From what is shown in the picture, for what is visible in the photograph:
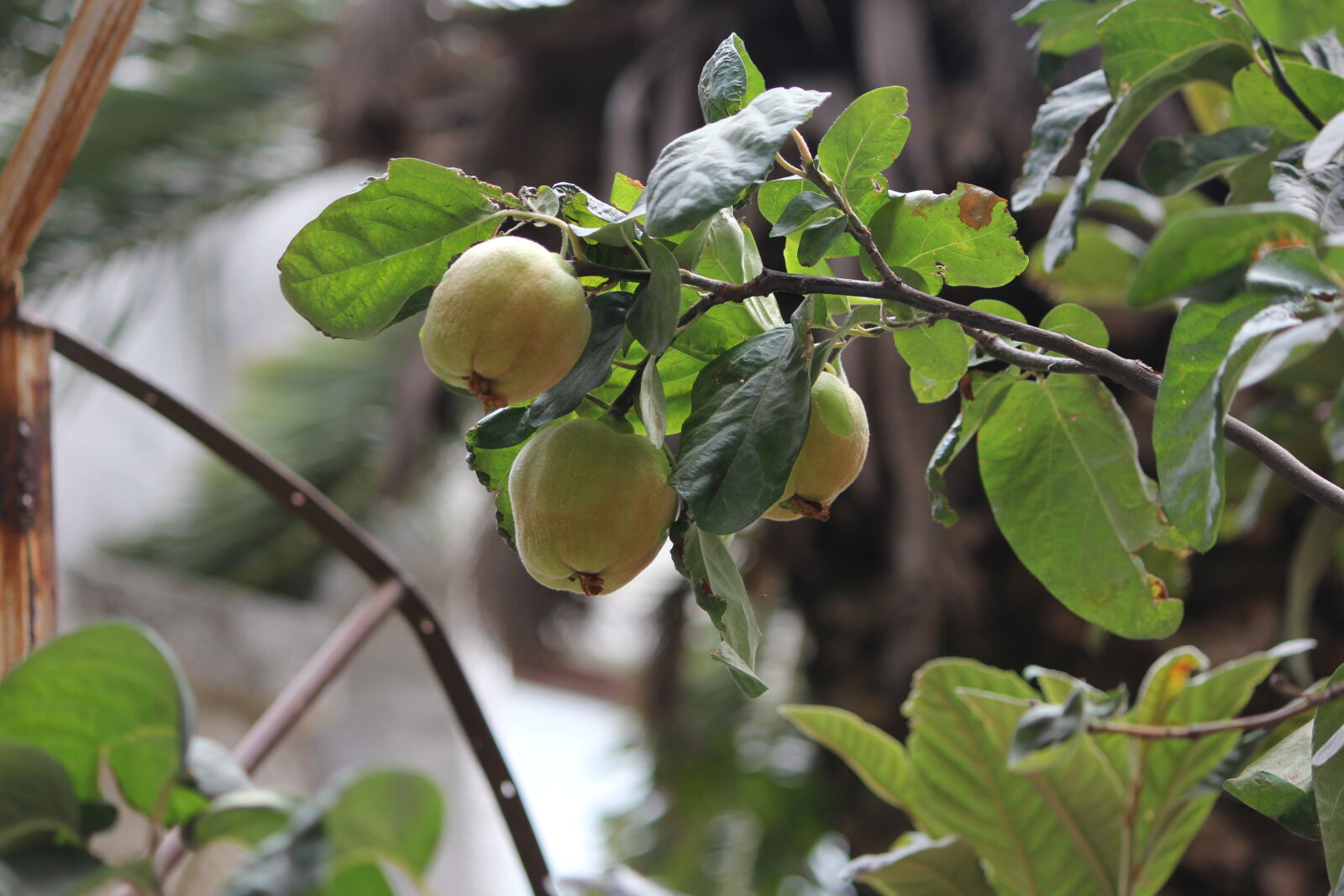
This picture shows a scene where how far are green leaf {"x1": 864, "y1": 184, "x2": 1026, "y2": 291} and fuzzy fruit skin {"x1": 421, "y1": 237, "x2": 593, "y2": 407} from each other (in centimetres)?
9

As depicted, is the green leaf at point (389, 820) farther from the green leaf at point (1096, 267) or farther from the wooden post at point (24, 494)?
the green leaf at point (1096, 267)

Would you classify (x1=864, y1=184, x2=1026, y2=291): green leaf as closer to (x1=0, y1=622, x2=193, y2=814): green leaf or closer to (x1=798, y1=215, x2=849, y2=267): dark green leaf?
(x1=798, y1=215, x2=849, y2=267): dark green leaf

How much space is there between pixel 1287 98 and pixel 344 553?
0.36 metres

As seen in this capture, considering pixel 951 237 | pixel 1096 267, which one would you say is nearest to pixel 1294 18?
pixel 951 237

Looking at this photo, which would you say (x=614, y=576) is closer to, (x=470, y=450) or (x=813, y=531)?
(x=470, y=450)

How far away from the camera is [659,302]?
8.6 inches

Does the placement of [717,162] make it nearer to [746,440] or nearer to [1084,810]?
[746,440]

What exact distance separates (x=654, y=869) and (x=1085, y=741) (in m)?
1.35

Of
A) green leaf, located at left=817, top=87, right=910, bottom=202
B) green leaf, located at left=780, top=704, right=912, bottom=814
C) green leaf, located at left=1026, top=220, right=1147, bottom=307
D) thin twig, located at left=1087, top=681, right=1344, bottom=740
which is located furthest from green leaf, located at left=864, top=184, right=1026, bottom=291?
green leaf, located at left=1026, top=220, right=1147, bottom=307

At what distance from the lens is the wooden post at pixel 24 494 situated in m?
0.37

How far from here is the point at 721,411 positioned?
9.3 inches

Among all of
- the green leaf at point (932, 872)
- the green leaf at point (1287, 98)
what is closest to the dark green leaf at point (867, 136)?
the green leaf at point (1287, 98)

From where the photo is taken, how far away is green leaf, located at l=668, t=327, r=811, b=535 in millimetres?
226

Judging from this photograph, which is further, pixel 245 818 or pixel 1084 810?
pixel 1084 810
